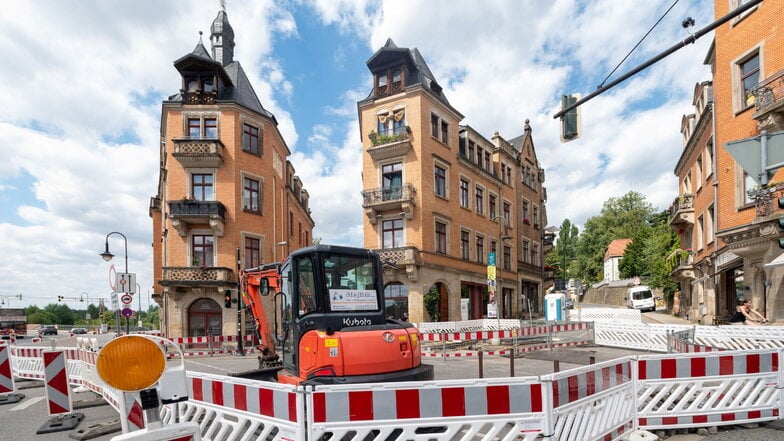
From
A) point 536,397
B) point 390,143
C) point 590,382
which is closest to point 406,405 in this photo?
point 536,397

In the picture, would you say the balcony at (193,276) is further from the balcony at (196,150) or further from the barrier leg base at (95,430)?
the barrier leg base at (95,430)

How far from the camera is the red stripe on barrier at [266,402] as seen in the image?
426cm

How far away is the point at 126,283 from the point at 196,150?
32.3 feet

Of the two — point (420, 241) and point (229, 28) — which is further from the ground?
point (229, 28)

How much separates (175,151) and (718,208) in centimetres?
2718

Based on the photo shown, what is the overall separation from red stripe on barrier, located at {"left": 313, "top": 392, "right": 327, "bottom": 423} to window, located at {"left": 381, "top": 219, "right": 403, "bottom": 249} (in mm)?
20641

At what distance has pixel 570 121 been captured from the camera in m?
8.29

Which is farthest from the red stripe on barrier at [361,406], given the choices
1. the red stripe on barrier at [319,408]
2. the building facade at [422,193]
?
the building facade at [422,193]

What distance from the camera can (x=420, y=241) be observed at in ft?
78.4

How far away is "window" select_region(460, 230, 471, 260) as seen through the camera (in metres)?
27.9

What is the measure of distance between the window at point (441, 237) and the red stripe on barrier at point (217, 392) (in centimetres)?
2104

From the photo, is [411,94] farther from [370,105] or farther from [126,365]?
[126,365]

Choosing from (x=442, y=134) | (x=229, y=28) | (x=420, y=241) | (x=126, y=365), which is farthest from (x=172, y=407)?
(x=229, y=28)

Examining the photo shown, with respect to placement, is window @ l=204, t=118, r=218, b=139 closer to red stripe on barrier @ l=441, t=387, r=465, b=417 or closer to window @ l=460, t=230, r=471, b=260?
window @ l=460, t=230, r=471, b=260
